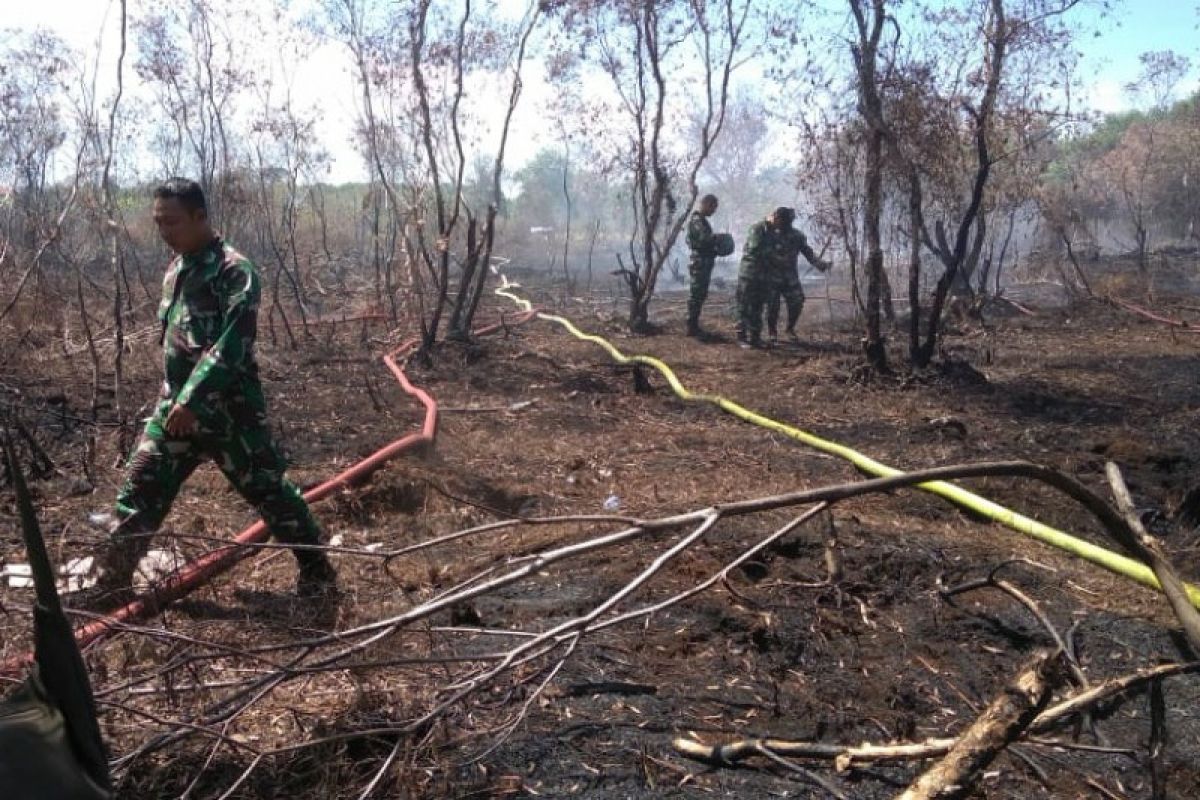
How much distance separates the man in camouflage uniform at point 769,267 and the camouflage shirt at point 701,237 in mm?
730

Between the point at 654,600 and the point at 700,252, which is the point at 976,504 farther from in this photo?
the point at 700,252

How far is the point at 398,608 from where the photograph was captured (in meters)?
3.33

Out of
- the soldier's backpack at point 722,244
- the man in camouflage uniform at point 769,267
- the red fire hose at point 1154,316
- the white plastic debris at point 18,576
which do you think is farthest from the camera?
the soldier's backpack at point 722,244

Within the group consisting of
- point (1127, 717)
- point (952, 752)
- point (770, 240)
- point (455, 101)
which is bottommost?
point (1127, 717)

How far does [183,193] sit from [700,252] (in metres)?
8.79

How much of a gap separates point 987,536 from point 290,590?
3188 mm

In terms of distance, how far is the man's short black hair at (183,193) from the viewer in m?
3.14

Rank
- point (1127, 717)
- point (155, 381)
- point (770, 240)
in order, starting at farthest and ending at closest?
point (770, 240) < point (155, 381) < point (1127, 717)

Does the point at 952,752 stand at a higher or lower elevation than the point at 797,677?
higher

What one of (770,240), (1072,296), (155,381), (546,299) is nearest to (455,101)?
(770,240)

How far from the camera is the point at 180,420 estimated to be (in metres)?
3.05

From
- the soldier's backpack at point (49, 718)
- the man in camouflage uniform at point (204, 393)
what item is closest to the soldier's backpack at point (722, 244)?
the man in camouflage uniform at point (204, 393)

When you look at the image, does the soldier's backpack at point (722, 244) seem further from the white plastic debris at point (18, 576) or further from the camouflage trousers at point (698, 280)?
the white plastic debris at point (18, 576)

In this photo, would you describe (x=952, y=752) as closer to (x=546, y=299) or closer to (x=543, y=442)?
(x=543, y=442)
